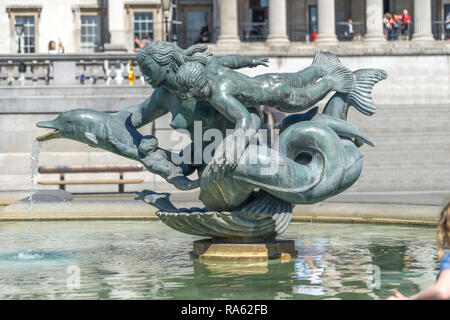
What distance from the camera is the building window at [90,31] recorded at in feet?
195

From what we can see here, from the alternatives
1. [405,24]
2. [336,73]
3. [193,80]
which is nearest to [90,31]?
[405,24]

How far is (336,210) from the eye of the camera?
1498 centimetres

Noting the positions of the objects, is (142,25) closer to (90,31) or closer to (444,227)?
(90,31)

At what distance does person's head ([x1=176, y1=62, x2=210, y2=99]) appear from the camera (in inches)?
397

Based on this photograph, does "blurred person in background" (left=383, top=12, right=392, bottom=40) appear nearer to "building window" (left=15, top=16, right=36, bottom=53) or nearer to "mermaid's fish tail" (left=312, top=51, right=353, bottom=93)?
"building window" (left=15, top=16, right=36, bottom=53)

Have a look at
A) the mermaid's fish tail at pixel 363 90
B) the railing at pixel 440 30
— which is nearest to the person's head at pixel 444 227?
the mermaid's fish tail at pixel 363 90

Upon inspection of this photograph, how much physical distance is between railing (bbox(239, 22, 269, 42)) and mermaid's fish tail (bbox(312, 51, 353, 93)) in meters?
44.0

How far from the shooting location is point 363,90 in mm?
11023

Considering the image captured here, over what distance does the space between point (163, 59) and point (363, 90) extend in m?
2.23

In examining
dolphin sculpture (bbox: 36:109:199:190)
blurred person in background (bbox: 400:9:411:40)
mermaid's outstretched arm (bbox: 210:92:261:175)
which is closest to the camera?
mermaid's outstretched arm (bbox: 210:92:261:175)

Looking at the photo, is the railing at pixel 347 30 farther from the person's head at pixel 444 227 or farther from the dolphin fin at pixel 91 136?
the person's head at pixel 444 227

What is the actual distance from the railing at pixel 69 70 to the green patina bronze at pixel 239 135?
64.2ft

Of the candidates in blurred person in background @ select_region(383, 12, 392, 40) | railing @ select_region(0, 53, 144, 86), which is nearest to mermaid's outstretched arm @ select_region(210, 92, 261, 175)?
railing @ select_region(0, 53, 144, 86)
